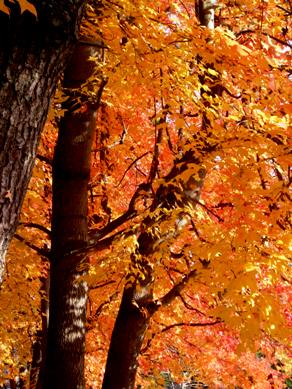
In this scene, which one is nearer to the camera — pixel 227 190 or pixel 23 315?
pixel 227 190

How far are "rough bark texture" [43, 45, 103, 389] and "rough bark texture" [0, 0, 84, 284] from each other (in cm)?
345

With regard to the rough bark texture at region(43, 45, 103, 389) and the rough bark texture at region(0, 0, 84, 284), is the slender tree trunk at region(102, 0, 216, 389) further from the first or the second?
the rough bark texture at region(0, 0, 84, 284)

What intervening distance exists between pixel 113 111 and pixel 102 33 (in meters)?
3.63

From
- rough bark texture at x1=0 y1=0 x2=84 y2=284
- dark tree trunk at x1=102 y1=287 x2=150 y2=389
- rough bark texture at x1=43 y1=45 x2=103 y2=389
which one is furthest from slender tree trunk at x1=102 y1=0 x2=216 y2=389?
rough bark texture at x1=0 y1=0 x2=84 y2=284

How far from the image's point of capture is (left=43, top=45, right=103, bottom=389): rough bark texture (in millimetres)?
5336

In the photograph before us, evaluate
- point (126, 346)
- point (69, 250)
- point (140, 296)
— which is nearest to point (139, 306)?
point (140, 296)

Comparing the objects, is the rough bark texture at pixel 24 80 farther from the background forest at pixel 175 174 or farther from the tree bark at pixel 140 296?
the tree bark at pixel 140 296

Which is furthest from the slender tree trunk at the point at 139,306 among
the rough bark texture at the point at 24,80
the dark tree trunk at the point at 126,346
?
the rough bark texture at the point at 24,80

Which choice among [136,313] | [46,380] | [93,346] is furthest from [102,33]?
[93,346]

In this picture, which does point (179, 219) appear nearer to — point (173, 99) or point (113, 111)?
point (173, 99)

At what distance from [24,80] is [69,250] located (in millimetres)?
3736

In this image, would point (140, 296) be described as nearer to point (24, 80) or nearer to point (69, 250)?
point (69, 250)

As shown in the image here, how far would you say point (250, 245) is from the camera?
14.8ft

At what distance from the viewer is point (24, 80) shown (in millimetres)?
2031
